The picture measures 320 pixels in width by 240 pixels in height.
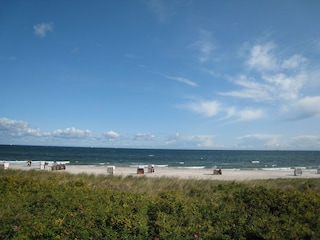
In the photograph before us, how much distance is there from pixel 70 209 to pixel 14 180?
15.1ft

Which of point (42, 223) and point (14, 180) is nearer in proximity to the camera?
point (42, 223)

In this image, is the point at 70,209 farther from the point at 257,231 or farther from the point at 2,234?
the point at 257,231

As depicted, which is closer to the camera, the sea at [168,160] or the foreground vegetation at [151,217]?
the foreground vegetation at [151,217]

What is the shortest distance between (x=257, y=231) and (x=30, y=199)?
19.4ft

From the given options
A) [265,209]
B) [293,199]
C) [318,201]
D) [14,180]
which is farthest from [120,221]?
[14,180]

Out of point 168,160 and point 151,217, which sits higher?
point 151,217

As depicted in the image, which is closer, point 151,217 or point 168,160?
point 151,217

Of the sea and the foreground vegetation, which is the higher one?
the foreground vegetation

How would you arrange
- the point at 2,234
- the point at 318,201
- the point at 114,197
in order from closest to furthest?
1. the point at 2,234
2. the point at 318,201
3. the point at 114,197

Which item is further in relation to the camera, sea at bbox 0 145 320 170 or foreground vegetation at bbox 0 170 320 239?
sea at bbox 0 145 320 170

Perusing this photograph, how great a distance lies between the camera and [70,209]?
20.5 ft

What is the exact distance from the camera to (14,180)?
31.3ft

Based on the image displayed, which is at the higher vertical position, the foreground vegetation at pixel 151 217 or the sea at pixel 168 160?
the foreground vegetation at pixel 151 217

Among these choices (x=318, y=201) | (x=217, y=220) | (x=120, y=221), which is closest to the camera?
(x=120, y=221)
